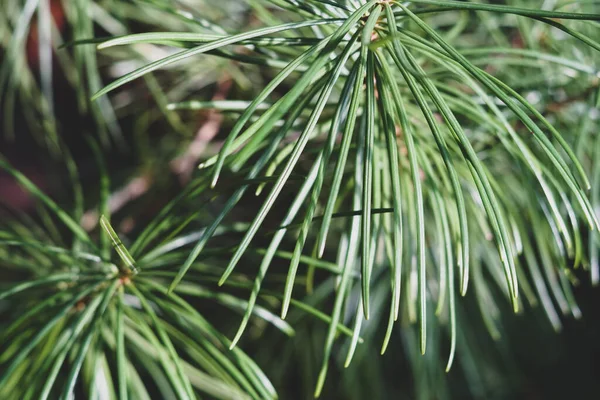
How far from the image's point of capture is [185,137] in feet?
2.27

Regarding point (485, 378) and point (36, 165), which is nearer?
point (485, 378)

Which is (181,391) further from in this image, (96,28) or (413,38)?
(96,28)

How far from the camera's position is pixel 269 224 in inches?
26.0

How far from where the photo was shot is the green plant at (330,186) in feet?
0.91

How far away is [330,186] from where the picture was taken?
0.95 feet

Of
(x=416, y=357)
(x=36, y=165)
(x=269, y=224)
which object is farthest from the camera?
(x=36, y=165)

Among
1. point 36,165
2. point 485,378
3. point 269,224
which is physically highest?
point 36,165

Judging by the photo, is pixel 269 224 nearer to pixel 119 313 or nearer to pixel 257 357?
pixel 257 357

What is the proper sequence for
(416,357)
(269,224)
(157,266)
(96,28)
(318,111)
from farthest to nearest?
(96,28) → (269,224) → (416,357) → (157,266) → (318,111)

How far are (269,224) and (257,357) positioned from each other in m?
0.15

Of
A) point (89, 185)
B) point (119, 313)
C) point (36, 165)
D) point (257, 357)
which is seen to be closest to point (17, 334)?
point (119, 313)

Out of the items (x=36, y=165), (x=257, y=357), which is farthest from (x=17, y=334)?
(x=36, y=165)

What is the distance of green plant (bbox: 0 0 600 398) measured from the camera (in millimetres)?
276

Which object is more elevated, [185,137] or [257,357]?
[185,137]
